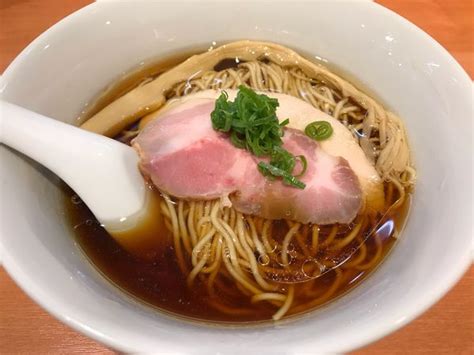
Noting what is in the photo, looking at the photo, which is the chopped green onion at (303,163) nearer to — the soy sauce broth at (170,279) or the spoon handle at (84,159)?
the soy sauce broth at (170,279)

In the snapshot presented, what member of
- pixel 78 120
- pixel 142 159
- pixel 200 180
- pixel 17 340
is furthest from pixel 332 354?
pixel 78 120

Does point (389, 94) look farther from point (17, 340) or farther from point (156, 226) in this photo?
point (17, 340)

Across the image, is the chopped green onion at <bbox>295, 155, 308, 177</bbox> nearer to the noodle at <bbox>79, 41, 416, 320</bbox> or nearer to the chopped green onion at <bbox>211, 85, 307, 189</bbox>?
the chopped green onion at <bbox>211, 85, 307, 189</bbox>

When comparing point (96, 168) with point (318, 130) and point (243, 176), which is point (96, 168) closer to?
point (243, 176)

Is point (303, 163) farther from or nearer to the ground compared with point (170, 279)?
farther from the ground

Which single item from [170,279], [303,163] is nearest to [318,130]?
[303,163]

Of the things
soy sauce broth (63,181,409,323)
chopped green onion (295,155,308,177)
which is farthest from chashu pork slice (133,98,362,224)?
soy sauce broth (63,181,409,323)
